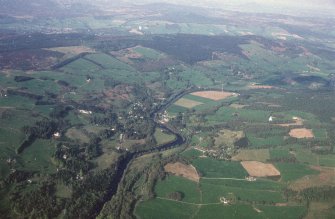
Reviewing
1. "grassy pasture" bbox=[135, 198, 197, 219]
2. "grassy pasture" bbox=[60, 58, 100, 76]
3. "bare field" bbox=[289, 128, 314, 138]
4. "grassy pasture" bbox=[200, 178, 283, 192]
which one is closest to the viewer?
"grassy pasture" bbox=[135, 198, 197, 219]

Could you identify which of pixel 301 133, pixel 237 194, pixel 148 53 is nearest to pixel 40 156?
pixel 237 194

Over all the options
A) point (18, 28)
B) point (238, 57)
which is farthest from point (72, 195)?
point (18, 28)

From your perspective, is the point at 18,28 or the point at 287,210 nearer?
the point at 287,210

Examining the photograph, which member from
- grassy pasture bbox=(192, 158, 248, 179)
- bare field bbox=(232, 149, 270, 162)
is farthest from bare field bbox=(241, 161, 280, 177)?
bare field bbox=(232, 149, 270, 162)

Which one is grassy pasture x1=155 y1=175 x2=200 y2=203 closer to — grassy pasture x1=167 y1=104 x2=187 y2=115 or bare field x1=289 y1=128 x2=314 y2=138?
bare field x1=289 y1=128 x2=314 y2=138

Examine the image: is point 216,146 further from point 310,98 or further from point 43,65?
point 43,65

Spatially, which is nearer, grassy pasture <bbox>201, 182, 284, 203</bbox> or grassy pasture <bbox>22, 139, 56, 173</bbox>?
grassy pasture <bbox>201, 182, 284, 203</bbox>
